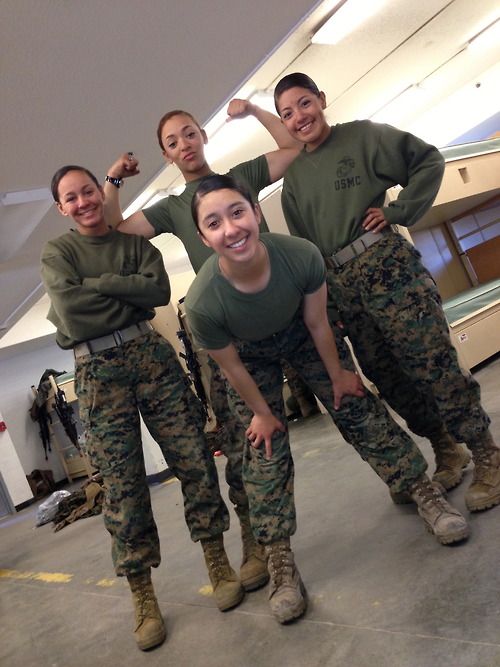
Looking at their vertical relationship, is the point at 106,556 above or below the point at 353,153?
below

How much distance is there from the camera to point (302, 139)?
208 cm

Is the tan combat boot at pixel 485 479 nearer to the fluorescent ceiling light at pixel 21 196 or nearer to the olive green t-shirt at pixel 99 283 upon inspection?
the olive green t-shirt at pixel 99 283

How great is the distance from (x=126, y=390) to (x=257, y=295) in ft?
2.22

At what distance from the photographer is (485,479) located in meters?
1.99

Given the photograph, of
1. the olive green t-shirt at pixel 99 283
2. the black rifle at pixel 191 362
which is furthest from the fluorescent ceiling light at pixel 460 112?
the olive green t-shirt at pixel 99 283

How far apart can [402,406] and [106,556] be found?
8.01 ft

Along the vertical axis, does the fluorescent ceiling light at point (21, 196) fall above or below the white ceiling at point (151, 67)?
below

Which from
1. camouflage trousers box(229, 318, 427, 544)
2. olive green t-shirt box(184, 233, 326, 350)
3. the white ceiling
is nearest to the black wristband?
olive green t-shirt box(184, 233, 326, 350)

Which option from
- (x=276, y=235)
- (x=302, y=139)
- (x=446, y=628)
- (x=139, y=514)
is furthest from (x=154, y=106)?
(x=446, y=628)

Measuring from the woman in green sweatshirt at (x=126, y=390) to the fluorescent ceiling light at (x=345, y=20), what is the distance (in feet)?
11.8

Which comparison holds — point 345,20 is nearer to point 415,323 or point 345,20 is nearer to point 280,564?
point 415,323

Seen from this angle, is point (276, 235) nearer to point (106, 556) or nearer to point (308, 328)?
point (308, 328)

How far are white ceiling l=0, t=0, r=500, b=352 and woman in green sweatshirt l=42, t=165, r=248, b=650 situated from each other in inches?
63.9

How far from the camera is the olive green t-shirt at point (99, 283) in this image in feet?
6.73
